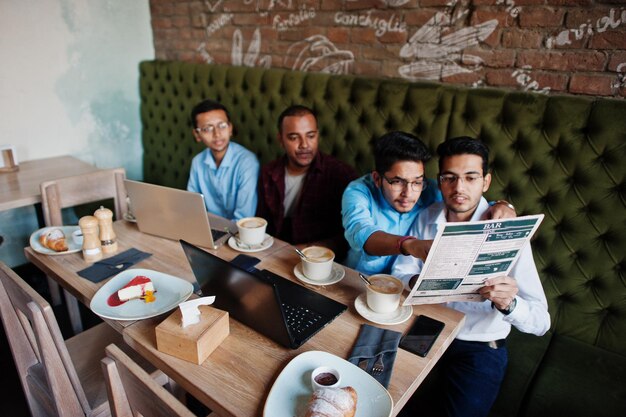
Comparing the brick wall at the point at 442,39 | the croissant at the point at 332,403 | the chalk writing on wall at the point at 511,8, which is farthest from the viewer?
the chalk writing on wall at the point at 511,8

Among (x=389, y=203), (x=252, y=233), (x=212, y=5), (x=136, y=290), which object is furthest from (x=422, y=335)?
(x=212, y=5)

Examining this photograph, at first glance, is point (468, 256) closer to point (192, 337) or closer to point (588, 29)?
point (192, 337)

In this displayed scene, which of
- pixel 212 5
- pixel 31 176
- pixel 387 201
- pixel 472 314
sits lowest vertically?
pixel 472 314

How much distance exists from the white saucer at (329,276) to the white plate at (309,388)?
1.08ft

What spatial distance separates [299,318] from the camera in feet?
3.70

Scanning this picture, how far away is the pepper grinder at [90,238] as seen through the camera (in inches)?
56.4

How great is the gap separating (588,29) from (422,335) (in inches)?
55.1

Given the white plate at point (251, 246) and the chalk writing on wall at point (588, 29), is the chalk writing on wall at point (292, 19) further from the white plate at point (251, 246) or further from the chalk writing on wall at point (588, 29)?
the white plate at point (251, 246)

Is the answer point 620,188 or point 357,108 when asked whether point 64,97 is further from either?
point 620,188

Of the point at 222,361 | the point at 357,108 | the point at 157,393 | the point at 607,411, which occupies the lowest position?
the point at 607,411

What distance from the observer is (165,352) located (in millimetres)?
1001

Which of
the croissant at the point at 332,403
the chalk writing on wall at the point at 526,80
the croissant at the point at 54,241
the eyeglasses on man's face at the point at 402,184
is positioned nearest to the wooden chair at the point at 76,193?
the croissant at the point at 54,241

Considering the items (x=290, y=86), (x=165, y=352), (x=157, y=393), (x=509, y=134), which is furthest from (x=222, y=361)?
(x=290, y=86)

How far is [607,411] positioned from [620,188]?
0.78 metres
